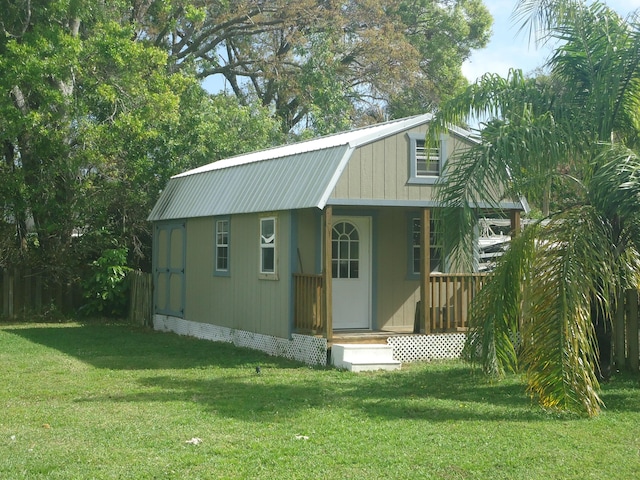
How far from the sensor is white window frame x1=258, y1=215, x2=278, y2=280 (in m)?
14.6

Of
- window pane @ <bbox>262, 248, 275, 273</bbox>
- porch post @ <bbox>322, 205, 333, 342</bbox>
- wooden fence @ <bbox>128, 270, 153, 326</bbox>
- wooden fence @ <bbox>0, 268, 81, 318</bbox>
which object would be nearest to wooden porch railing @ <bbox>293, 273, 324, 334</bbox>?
porch post @ <bbox>322, 205, 333, 342</bbox>

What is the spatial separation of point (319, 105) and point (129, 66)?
8720 mm

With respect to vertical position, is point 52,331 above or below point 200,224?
below

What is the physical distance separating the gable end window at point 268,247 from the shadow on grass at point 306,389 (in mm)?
1389

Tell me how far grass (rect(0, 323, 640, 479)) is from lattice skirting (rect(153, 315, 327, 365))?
0.34 meters

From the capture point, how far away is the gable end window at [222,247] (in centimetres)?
1675

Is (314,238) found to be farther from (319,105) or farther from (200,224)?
(319,105)

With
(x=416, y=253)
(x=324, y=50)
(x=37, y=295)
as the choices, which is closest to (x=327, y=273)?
(x=416, y=253)

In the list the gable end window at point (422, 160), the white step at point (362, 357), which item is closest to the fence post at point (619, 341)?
the white step at point (362, 357)

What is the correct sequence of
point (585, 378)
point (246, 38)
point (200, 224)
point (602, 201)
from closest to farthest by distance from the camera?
1. point (585, 378)
2. point (602, 201)
3. point (200, 224)
4. point (246, 38)

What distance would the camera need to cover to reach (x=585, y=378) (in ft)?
29.0

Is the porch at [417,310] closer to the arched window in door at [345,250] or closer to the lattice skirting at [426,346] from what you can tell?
the lattice skirting at [426,346]

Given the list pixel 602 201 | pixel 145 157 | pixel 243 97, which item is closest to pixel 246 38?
pixel 243 97

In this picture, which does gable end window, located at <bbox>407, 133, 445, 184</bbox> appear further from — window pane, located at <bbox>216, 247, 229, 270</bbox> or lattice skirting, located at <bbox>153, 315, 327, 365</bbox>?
window pane, located at <bbox>216, 247, 229, 270</bbox>
